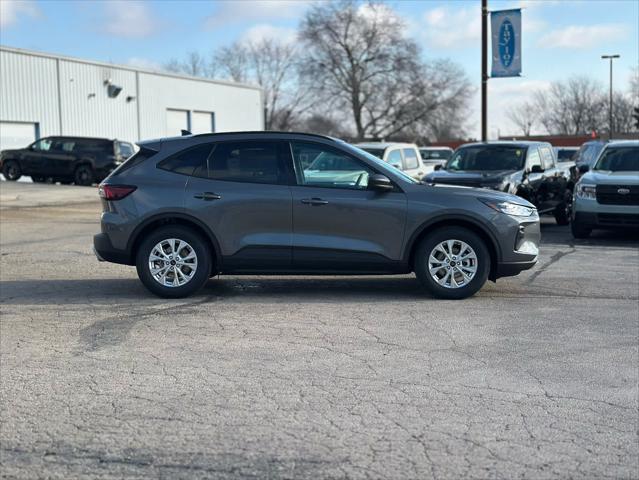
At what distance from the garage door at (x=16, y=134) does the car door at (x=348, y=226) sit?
100 ft

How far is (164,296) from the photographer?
8.75m

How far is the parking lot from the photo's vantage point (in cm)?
438

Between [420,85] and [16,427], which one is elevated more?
[420,85]

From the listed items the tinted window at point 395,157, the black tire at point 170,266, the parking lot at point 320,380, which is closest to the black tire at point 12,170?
the tinted window at point 395,157

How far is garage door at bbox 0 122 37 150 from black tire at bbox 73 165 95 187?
6221 millimetres

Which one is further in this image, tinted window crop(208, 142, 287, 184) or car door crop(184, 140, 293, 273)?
tinted window crop(208, 142, 287, 184)

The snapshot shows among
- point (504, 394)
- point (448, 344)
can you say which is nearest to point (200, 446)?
point (504, 394)

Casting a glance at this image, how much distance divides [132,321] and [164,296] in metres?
1.05

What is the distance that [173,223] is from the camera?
882 cm

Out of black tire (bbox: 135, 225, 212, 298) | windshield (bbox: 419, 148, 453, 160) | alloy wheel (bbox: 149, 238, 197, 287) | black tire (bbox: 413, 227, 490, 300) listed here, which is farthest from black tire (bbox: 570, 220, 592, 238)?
windshield (bbox: 419, 148, 453, 160)

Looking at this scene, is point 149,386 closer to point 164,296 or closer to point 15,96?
point 164,296

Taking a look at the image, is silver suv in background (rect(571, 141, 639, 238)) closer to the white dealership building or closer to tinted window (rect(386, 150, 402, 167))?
tinted window (rect(386, 150, 402, 167))

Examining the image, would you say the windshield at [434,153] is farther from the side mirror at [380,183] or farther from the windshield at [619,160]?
the side mirror at [380,183]

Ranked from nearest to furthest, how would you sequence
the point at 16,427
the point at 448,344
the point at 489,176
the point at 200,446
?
1. the point at 200,446
2. the point at 16,427
3. the point at 448,344
4. the point at 489,176
